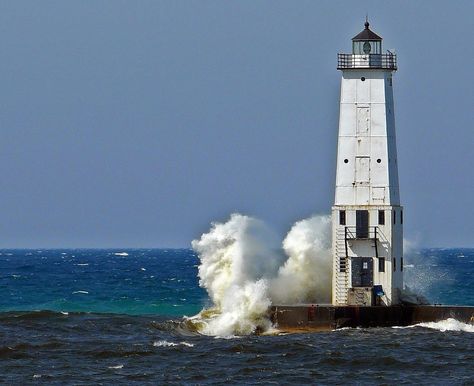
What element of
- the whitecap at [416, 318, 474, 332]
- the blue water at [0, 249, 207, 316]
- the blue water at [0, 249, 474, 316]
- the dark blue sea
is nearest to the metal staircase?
the dark blue sea

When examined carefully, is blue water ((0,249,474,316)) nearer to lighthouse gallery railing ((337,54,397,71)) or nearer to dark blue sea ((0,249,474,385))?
dark blue sea ((0,249,474,385))

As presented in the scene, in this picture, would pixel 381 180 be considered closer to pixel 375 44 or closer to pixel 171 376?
pixel 375 44

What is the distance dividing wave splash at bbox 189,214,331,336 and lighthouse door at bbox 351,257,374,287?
319cm

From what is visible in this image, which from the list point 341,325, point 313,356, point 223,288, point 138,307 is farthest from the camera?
point 138,307

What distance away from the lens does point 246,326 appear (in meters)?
50.3

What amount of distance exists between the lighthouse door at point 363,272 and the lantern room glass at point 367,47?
23.2 ft

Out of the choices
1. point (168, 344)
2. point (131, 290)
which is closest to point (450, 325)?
point (168, 344)

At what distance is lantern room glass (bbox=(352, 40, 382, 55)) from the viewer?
51.6 m

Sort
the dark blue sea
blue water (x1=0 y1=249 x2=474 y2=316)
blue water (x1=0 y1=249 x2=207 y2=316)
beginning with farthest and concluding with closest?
blue water (x1=0 y1=249 x2=207 y2=316) → blue water (x1=0 y1=249 x2=474 y2=316) → the dark blue sea

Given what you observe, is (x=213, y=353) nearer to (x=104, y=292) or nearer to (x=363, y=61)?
(x=363, y=61)

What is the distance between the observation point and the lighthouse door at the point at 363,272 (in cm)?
5019

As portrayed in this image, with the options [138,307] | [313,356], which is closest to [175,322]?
[313,356]

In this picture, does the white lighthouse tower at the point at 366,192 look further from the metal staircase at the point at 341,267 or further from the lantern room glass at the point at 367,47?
the lantern room glass at the point at 367,47

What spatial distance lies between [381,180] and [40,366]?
45.9 ft
